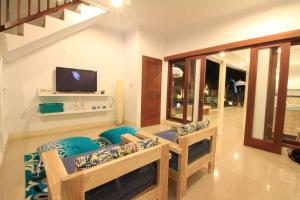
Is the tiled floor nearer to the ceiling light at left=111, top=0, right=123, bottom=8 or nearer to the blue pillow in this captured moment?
the blue pillow

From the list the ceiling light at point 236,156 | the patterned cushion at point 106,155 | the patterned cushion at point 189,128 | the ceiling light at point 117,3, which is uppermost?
the ceiling light at point 117,3

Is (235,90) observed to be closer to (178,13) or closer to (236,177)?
(178,13)

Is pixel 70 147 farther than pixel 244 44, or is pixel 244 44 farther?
pixel 244 44

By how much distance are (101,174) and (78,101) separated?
356 cm

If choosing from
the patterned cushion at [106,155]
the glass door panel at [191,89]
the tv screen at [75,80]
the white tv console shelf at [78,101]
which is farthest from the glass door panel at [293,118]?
the tv screen at [75,80]

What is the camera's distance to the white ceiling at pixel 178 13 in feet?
10.2

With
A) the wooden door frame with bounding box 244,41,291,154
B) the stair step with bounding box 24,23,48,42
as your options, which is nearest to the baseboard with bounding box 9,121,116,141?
the stair step with bounding box 24,23,48,42

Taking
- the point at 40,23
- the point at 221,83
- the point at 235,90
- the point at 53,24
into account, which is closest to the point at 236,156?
the point at 53,24

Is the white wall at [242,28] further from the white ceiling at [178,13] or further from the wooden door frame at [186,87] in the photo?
the wooden door frame at [186,87]

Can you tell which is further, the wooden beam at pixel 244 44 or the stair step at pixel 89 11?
the stair step at pixel 89 11

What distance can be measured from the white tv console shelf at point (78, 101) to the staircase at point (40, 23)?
3.56ft

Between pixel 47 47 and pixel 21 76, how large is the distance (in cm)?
89

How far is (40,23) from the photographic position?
12.1ft

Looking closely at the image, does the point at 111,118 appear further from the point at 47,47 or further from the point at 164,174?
the point at 164,174
